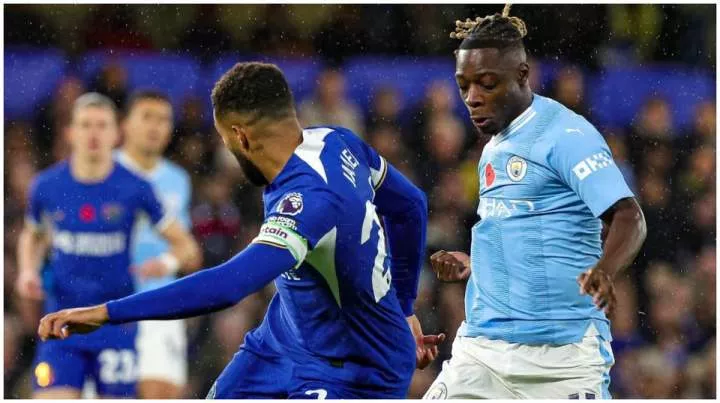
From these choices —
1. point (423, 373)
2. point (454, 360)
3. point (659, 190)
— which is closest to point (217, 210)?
point (423, 373)

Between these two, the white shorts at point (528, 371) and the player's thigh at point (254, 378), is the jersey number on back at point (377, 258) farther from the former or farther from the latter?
the white shorts at point (528, 371)

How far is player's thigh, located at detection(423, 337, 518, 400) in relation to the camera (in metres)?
5.12

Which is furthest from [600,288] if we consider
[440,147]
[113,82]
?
[113,82]

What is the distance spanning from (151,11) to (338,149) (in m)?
7.37

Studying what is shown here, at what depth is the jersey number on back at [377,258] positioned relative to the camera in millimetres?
4238

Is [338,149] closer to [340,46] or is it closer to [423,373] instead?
[423,373]

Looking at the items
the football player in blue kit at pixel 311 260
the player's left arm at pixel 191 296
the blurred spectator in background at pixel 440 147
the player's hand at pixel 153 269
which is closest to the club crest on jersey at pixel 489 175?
the football player in blue kit at pixel 311 260

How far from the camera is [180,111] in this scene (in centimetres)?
1070

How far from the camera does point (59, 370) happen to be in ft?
24.3

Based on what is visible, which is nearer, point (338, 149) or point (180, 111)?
point (338, 149)

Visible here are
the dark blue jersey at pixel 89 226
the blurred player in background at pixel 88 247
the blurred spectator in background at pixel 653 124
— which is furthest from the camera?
the blurred spectator in background at pixel 653 124

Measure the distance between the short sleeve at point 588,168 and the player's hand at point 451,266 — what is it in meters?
0.63

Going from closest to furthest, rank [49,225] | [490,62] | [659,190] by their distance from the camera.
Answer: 1. [490,62]
2. [49,225]
3. [659,190]

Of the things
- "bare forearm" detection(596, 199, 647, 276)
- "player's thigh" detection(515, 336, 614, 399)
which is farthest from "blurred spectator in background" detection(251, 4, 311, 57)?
"bare forearm" detection(596, 199, 647, 276)
